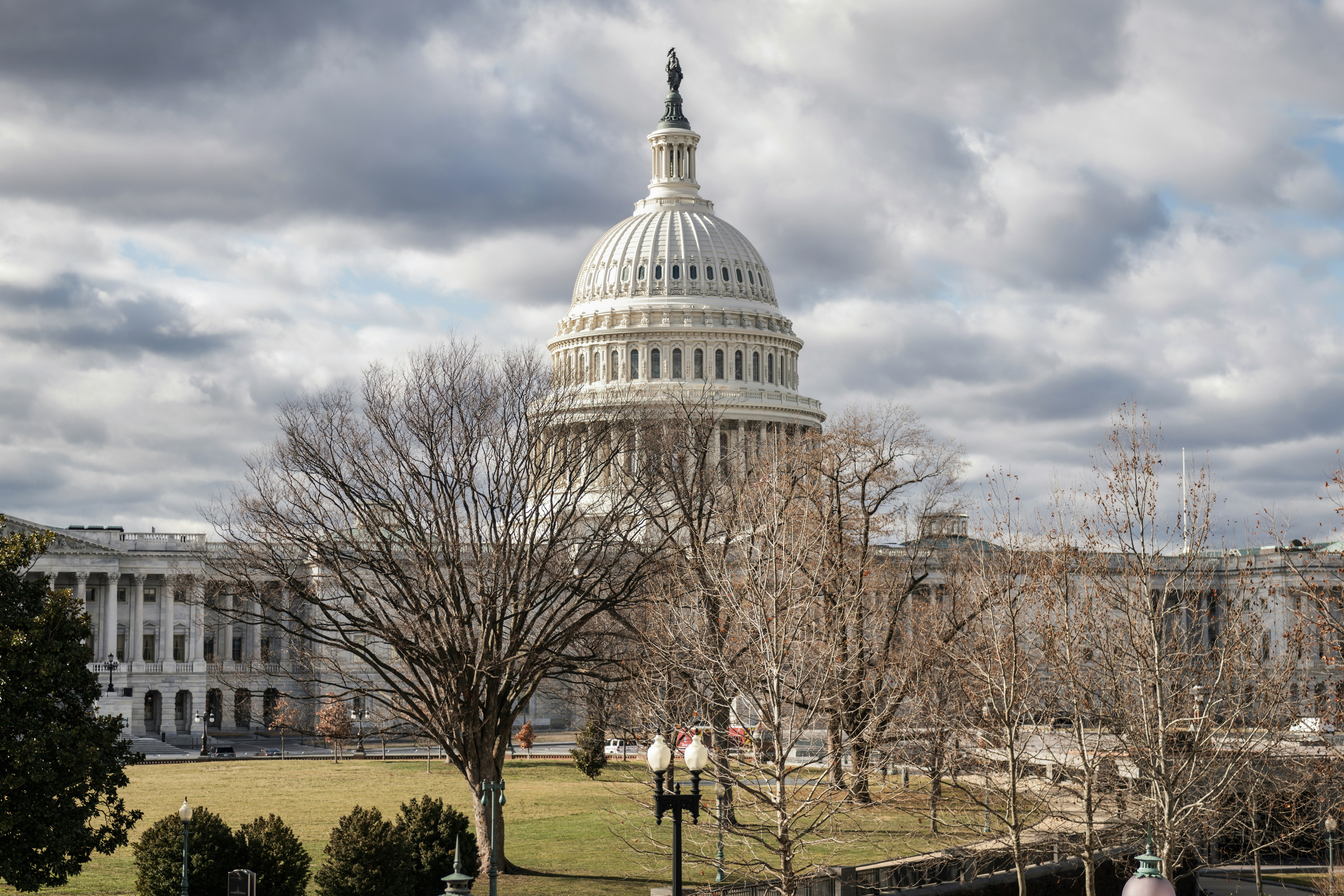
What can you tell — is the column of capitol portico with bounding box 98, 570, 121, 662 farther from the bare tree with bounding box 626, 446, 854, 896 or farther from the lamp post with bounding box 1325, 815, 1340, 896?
the lamp post with bounding box 1325, 815, 1340, 896

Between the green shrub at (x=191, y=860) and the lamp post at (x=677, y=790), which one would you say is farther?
the green shrub at (x=191, y=860)

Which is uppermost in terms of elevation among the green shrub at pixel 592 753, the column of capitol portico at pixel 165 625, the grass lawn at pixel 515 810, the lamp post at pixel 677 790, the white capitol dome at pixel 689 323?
the white capitol dome at pixel 689 323

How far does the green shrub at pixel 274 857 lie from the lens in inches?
1182

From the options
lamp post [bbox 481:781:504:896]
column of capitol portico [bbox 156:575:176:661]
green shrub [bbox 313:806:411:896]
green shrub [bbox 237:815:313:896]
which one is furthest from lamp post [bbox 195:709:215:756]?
green shrub [bbox 313:806:411:896]

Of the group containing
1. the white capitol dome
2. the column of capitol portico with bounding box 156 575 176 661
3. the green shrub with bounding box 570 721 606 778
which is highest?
the white capitol dome

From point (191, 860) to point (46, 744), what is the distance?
3817 millimetres

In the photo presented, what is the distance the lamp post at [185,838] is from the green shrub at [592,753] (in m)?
30.2

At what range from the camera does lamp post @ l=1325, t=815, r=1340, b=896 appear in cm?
3409

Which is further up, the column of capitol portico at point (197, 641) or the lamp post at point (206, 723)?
the column of capitol portico at point (197, 641)

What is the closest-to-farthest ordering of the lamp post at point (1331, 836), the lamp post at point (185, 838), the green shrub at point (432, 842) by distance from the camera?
the lamp post at point (185, 838)
the green shrub at point (432, 842)
the lamp post at point (1331, 836)

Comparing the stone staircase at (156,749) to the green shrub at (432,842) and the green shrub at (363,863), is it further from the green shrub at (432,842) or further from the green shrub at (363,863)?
the green shrub at (363,863)

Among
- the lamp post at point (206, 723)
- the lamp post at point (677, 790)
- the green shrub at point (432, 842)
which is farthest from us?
the lamp post at point (206, 723)

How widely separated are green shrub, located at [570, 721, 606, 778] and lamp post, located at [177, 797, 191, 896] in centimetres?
3021

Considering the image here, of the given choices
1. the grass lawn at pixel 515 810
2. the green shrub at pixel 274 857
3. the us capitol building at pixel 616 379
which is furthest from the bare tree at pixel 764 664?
the us capitol building at pixel 616 379
